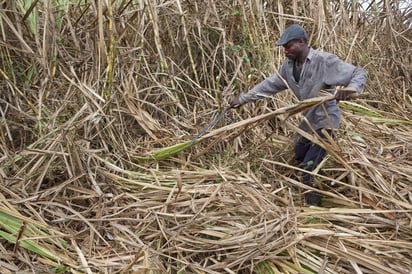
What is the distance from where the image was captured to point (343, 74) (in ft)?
8.01

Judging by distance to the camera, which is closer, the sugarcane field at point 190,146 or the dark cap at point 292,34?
the sugarcane field at point 190,146

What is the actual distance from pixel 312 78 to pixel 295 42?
0.22 metres

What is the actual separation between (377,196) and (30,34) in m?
2.28

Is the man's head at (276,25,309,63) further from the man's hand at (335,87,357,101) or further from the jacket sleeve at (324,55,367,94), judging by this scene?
the man's hand at (335,87,357,101)

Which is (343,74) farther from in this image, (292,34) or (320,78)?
(292,34)

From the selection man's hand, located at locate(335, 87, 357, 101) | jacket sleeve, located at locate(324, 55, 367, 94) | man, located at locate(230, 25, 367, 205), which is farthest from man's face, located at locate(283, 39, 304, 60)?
man's hand, located at locate(335, 87, 357, 101)

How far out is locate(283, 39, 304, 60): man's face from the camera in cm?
249

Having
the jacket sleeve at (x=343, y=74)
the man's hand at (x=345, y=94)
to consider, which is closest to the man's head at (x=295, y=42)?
the jacket sleeve at (x=343, y=74)

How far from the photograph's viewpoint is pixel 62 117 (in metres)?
2.85

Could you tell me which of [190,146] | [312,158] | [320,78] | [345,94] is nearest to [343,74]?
[320,78]

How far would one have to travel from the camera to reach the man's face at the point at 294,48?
2494 millimetres

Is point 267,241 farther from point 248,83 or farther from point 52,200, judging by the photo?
point 248,83

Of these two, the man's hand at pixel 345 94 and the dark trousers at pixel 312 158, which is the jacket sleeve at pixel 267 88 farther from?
the man's hand at pixel 345 94

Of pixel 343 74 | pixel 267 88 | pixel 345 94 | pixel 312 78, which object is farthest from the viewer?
pixel 267 88
